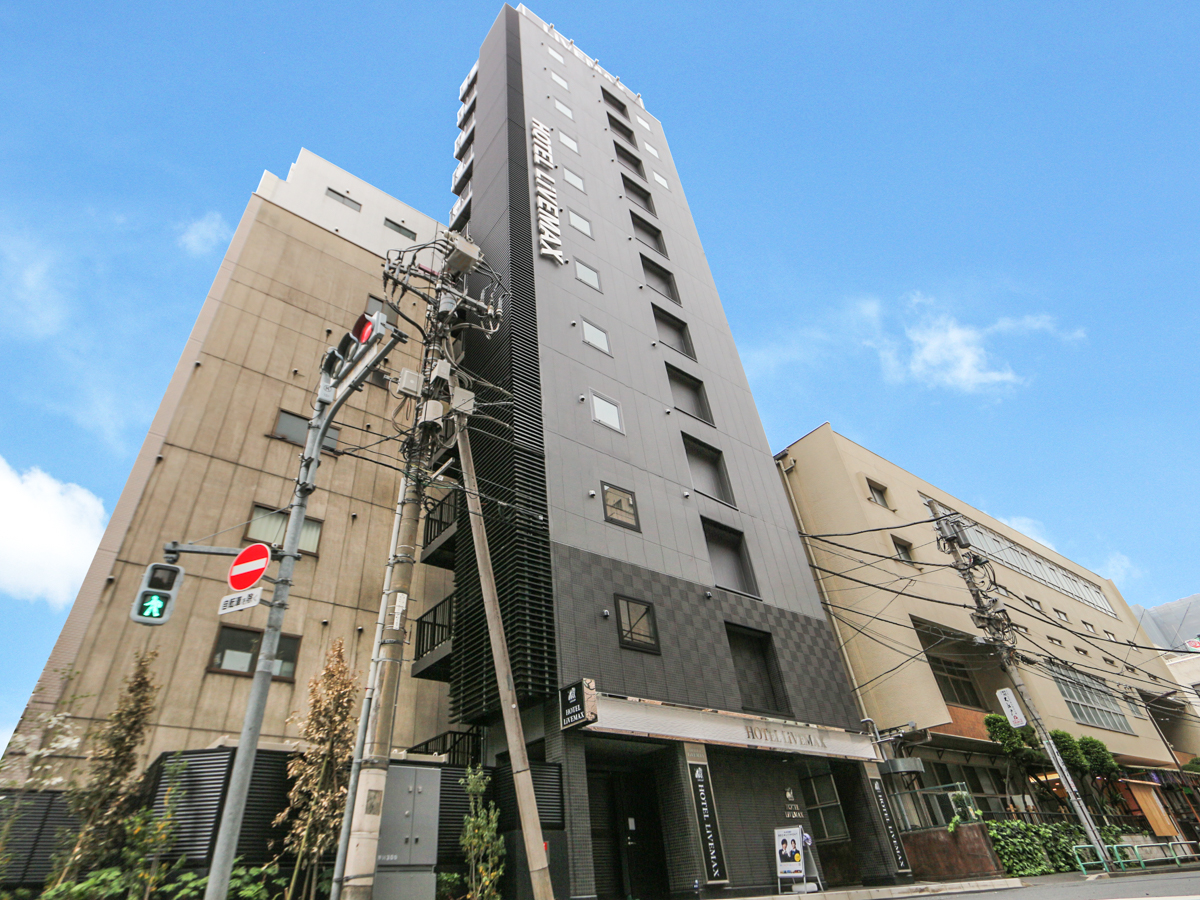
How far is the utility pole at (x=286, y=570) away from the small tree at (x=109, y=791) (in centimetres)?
162

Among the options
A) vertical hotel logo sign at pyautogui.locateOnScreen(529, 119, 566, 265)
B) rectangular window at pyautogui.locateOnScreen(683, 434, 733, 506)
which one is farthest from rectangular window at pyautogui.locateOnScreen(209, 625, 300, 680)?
vertical hotel logo sign at pyautogui.locateOnScreen(529, 119, 566, 265)

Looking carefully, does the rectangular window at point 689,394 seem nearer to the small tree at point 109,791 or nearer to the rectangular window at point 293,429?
the rectangular window at point 293,429

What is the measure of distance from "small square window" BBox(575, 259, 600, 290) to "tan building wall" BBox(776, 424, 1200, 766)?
43.8ft

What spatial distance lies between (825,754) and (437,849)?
12297 mm

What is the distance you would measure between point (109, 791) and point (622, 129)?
39.6 meters

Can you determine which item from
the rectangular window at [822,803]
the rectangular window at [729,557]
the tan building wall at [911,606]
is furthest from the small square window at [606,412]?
the rectangular window at [822,803]

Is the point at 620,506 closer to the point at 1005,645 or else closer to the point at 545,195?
the point at 545,195

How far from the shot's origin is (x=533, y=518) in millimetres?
17469

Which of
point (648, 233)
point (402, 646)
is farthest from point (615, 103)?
point (402, 646)

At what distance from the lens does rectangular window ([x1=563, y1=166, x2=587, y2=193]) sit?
30056mm

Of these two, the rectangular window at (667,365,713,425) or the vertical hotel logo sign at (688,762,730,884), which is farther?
the rectangular window at (667,365,713,425)

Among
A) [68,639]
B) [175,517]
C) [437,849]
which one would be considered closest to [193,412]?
[175,517]

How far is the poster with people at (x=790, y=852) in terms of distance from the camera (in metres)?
15.4

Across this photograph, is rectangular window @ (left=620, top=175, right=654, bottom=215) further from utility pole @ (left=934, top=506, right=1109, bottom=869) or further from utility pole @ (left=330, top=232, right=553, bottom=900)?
utility pole @ (left=934, top=506, right=1109, bottom=869)
